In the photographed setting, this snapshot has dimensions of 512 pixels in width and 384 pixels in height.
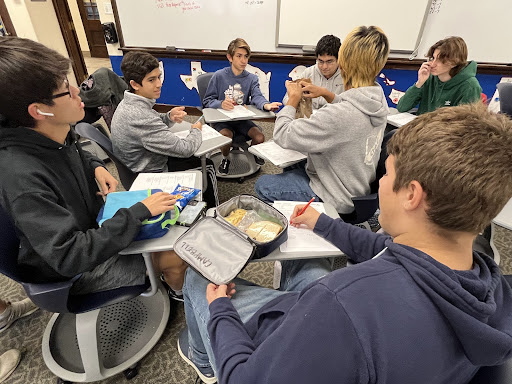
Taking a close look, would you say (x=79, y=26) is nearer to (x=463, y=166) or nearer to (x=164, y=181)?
(x=164, y=181)

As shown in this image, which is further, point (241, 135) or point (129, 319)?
point (241, 135)

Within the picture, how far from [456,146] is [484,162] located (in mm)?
53

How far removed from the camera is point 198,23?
3.60 m

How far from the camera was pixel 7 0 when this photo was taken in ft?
12.7

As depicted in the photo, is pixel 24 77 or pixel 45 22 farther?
pixel 45 22

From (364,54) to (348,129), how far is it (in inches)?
13.5

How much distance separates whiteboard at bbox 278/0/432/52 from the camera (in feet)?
9.96

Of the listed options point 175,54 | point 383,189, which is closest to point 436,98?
point 383,189

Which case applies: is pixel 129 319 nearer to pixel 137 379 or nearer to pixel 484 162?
pixel 137 379

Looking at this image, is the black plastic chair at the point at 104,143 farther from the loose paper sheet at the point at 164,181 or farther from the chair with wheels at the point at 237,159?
the chair with wheels at the point at 237,159

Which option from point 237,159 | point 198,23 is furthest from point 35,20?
point 237,159

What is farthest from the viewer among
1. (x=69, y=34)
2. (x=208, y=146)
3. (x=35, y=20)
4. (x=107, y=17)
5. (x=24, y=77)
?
(x=69, y=34)

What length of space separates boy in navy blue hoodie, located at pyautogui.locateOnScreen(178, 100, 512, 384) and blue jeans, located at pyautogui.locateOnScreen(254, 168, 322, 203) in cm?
98

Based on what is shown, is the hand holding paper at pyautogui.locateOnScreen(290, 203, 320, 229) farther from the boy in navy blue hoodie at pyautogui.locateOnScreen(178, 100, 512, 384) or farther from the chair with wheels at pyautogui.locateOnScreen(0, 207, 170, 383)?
the chair with wheels at pyautogui.locateOnScreen(0, 207, 170, 383)
